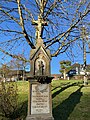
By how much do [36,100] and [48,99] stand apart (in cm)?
53

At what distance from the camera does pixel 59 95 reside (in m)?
17.1

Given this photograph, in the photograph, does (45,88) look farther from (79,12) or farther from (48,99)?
(79,12)

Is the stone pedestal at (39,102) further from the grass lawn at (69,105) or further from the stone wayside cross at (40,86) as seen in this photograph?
the grass lawn at (69,105)

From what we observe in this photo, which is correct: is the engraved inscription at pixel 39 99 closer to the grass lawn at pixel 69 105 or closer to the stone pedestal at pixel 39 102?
the stone pedestal at pixel 39 102

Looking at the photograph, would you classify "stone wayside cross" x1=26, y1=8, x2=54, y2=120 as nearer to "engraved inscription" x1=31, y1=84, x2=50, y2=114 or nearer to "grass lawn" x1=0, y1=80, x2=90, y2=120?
"engraved inscription" x1=31, y1=84, x2=50, y2=114

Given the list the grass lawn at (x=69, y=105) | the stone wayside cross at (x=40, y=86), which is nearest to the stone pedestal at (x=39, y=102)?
the stone wayside cross at (x=40, y=86)

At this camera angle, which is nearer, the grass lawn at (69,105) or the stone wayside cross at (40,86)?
the stone wayside cross at (40,86)

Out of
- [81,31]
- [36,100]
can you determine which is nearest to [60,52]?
[81,31]

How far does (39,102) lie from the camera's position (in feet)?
35.3

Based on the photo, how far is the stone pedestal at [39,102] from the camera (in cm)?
1071

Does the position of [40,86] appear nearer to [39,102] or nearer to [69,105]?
[39,102]

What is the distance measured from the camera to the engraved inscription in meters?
10.8

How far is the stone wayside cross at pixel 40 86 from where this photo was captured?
1073 centimetres

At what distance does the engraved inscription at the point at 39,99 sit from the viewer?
10.8 meters
